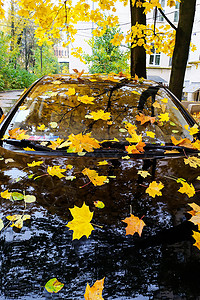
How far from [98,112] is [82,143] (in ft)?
1.24

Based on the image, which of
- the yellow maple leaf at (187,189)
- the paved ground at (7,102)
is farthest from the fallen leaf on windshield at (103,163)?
the paved ground at (7,102)

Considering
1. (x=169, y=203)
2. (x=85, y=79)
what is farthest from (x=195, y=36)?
(x=169, y=203)

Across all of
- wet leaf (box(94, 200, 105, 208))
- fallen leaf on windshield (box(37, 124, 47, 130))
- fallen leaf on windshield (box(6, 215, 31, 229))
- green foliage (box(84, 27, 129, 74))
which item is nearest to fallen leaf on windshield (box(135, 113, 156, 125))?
fallen leaf on windshield (box(37, 124, 47, 130))

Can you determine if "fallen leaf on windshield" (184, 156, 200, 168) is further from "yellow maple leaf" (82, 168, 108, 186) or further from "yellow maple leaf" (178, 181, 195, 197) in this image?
"yellow maple leaf" (82, 168, 108, 186)

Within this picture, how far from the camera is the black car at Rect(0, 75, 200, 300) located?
0.83 metres

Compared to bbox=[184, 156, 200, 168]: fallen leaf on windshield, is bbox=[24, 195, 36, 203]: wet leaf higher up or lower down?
lower down

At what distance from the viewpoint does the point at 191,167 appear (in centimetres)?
150

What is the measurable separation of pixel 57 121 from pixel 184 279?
4.53 feet

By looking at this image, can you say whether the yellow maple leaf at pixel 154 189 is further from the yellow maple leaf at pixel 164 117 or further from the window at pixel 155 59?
the window at pixel 155 59

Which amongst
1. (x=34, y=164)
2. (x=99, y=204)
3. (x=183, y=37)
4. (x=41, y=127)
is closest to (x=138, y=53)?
(x=183, y=37)

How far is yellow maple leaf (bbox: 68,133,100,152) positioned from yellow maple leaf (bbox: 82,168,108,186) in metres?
0.25

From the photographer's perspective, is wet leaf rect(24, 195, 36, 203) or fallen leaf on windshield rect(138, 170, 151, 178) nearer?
wet leaf rect(24, 195, 36, 203)

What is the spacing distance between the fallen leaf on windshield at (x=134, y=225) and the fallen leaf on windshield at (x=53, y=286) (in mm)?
326

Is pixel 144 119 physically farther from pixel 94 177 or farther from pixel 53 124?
pixel 94 177
